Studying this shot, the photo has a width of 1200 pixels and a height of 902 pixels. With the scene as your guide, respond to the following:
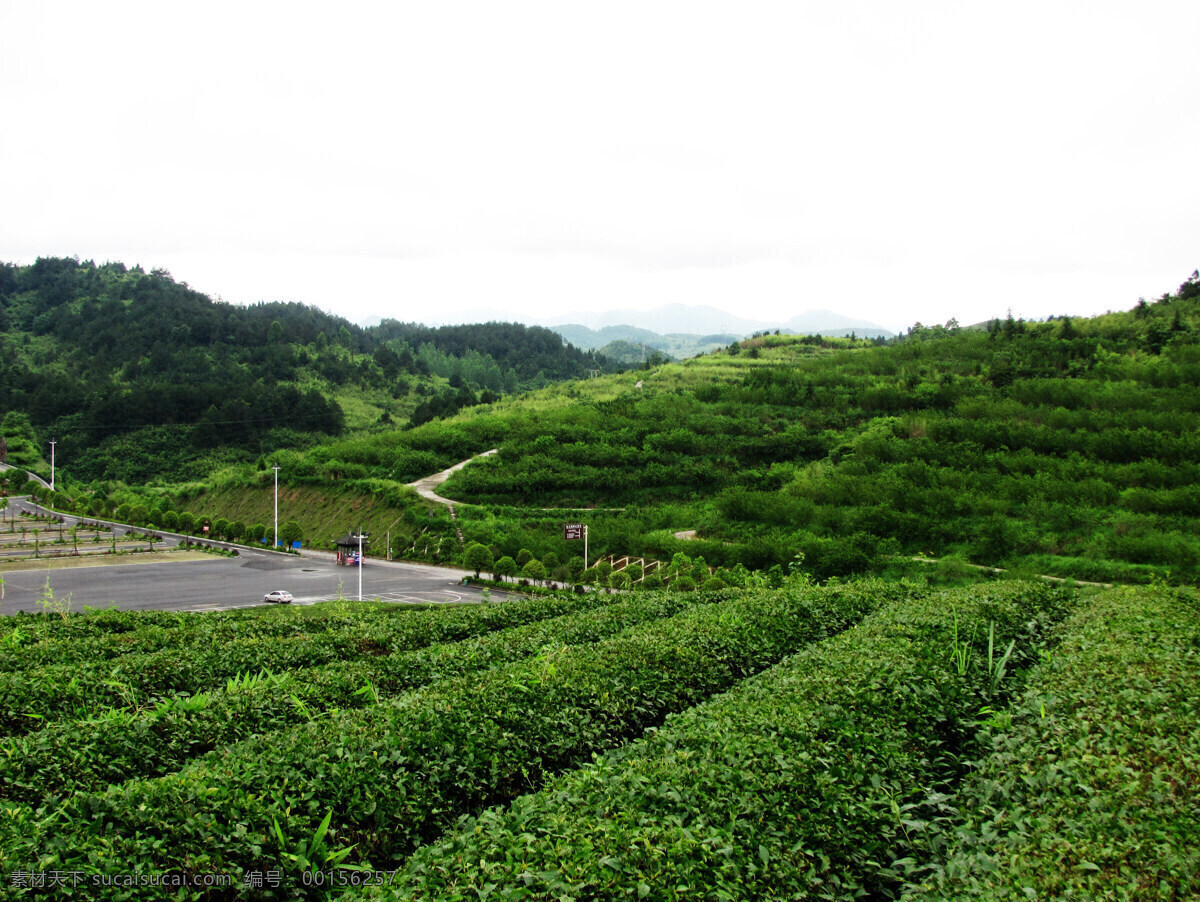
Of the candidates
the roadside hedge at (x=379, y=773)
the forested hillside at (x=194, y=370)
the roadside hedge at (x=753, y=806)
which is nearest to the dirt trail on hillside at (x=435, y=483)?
the forested hillside at (x=194, y=370)

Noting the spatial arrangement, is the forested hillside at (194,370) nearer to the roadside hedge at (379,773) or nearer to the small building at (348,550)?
the small building at (348,550)

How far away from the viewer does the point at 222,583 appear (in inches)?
1052

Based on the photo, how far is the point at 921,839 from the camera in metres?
4.05

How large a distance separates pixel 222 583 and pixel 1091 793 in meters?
28.3

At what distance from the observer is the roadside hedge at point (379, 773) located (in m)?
4.09

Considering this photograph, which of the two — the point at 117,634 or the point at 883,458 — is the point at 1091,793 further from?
the point at 883,458

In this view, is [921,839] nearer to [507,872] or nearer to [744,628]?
[507,872]

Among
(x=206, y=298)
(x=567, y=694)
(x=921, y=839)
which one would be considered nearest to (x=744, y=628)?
(x=567, y=694)

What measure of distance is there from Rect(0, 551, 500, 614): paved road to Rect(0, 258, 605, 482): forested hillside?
29.9 meters

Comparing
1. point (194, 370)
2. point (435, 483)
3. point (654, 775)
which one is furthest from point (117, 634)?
point (194, 370)

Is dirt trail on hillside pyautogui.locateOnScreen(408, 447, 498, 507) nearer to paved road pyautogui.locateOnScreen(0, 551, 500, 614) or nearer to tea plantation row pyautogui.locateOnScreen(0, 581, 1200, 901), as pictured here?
paved road pyautogui.locateOnScreen(0, 551, 500, 614)

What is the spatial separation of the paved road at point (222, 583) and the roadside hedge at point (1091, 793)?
21.0 m

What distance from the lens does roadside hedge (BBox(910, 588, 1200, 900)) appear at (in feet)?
10.1

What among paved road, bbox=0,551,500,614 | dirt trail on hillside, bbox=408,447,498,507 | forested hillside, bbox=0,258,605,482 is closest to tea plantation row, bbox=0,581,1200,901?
paved road, bbox=0,551,500,614
